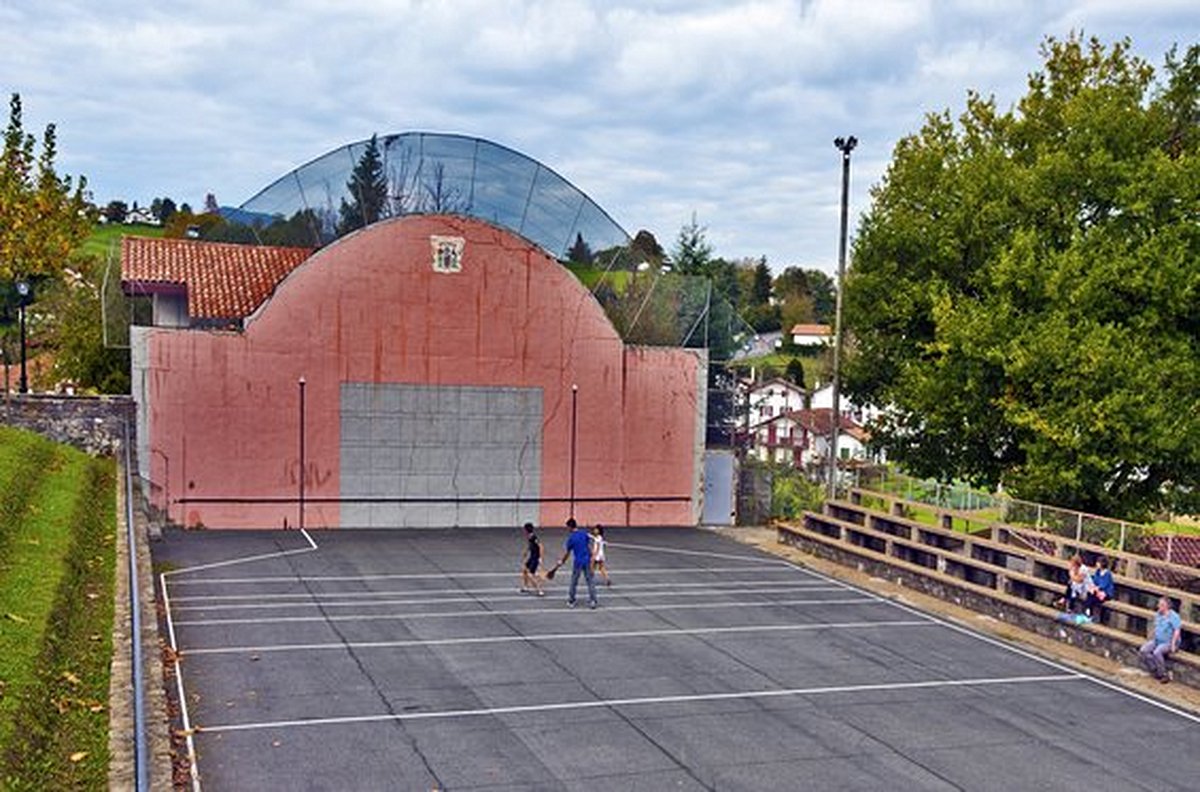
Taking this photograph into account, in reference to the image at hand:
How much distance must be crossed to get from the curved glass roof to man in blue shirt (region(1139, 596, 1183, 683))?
69.0 ft

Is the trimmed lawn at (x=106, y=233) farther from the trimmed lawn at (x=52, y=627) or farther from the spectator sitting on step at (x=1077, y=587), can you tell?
the spectator sitting on step at (x=1077, y=587)

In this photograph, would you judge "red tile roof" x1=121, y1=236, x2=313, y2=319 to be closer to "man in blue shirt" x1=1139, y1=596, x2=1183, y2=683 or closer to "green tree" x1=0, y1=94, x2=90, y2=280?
"green tree" x1=0, y1=94, x2=90, y2=280

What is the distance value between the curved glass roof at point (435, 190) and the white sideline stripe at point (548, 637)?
16536 mm

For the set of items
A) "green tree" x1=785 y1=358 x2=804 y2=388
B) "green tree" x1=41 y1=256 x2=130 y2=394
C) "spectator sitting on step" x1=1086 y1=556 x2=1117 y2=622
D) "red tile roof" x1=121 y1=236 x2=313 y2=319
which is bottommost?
"spectator sitting on step" x1=1086 y1=556 x2=1117 y2=622

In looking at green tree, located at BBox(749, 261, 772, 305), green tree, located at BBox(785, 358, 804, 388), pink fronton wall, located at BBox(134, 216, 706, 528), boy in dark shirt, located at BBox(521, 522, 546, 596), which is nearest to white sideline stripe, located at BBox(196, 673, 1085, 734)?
boy in dark shirt, located at BBox(521, 522, 546, 596)

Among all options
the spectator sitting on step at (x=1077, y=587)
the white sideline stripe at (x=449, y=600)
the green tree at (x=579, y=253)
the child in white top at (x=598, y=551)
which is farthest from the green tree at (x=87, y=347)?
the spectator sitting on step at (x=1077, y=587)

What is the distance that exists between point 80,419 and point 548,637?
18358 millimetres

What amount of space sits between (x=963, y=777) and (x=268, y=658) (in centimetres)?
1033

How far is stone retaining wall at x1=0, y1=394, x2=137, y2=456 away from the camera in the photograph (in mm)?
30422

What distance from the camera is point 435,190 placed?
1281 inches

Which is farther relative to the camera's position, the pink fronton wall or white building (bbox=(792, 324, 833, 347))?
white building (bbox=(792, 324, 833, 347))

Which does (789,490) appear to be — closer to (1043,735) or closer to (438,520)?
(438,520)

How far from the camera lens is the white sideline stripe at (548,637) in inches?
690

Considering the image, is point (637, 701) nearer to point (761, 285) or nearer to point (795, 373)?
point (795, 373)
